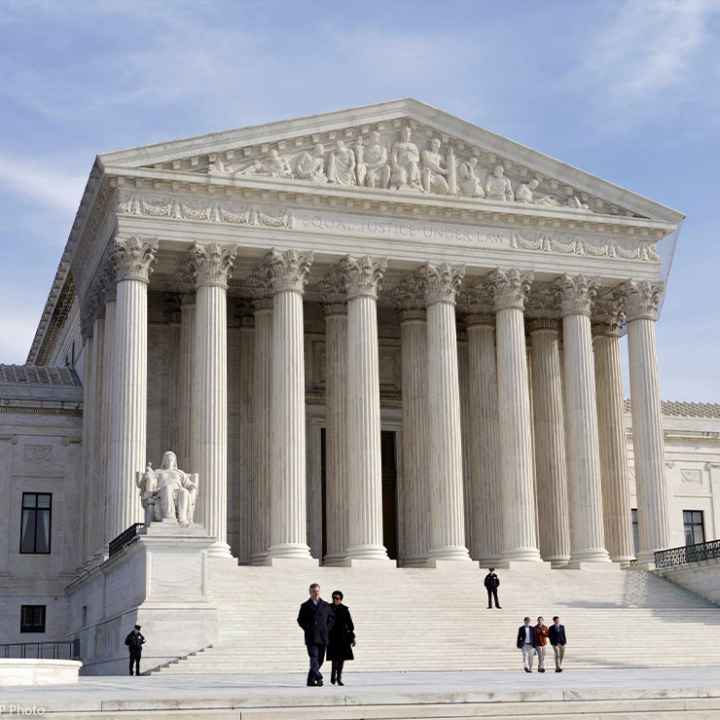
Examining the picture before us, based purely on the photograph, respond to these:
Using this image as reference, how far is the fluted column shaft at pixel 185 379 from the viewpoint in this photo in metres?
51.8

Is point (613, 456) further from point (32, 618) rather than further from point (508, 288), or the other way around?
point (32, 618)

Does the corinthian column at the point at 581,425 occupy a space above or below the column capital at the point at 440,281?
below

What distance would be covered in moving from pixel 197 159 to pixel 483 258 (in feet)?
41.0

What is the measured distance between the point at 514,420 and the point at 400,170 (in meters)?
11.3

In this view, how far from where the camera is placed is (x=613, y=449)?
5556cm

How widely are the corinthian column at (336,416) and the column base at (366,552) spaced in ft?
10.4

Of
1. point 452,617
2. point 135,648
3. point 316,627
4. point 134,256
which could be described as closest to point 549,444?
point 452,617

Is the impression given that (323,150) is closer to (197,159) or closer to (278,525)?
(197,159)

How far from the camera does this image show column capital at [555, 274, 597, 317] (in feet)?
173

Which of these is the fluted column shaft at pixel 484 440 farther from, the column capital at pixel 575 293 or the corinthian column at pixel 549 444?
the column capital at pixel 575 293

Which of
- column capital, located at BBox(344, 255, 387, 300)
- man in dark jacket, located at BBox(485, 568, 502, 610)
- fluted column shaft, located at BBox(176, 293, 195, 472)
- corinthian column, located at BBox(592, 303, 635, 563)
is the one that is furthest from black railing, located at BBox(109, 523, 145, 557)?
corinthian column, located at BBox(592, 303, 635, 563)

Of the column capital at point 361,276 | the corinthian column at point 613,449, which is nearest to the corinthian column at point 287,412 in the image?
the column capital at point 361,276

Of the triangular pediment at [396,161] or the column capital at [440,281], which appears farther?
the column capital at [440,281]

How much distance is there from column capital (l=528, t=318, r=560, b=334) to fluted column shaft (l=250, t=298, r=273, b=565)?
12.8m
